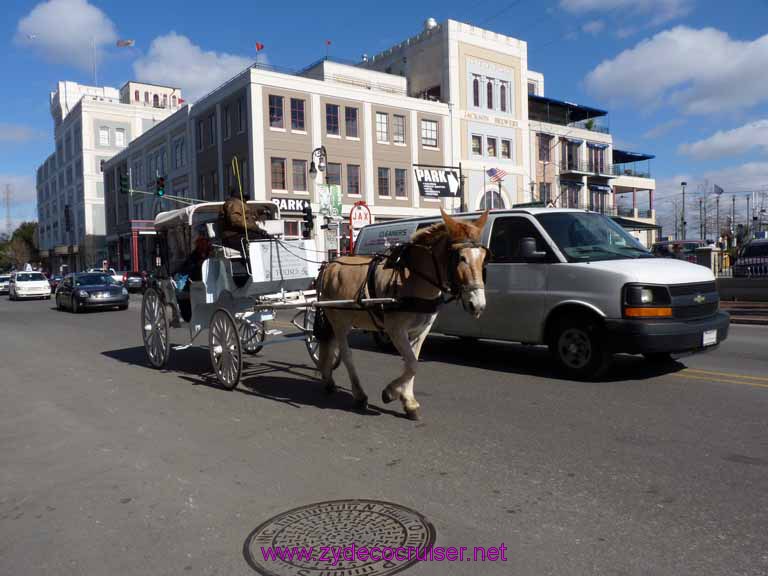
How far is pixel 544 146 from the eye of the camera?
168ft

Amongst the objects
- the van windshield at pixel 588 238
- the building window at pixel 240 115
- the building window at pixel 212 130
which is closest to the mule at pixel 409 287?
the van windshield at pixel 588 238

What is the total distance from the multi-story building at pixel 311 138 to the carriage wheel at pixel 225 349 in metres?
25.4

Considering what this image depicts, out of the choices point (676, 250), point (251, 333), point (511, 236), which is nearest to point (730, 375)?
point (511, 236)

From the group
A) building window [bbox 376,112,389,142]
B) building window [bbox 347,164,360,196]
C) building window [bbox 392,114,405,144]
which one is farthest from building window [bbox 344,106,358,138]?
building window [bbox 392,114,405,144]

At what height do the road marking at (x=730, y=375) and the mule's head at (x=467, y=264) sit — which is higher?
the mule's head at (x=467, y=264)

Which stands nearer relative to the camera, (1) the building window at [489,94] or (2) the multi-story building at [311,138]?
(2) the multi-story building at [311,138]

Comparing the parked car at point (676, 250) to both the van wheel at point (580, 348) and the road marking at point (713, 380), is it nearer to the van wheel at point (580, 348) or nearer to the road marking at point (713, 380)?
the road marking at point (713, 380)

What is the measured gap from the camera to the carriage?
8.16 metres

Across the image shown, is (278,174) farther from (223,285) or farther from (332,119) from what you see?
(223,285)

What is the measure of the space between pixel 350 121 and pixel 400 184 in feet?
17.6

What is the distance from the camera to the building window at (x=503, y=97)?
152 ft

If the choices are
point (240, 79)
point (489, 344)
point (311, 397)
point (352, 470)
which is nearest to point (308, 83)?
point (240, 79)

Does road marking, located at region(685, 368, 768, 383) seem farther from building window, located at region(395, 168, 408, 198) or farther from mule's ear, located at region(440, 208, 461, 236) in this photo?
building window, located at region(395, 168, 408, 198)

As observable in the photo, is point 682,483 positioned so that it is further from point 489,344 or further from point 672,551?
point 489,344
